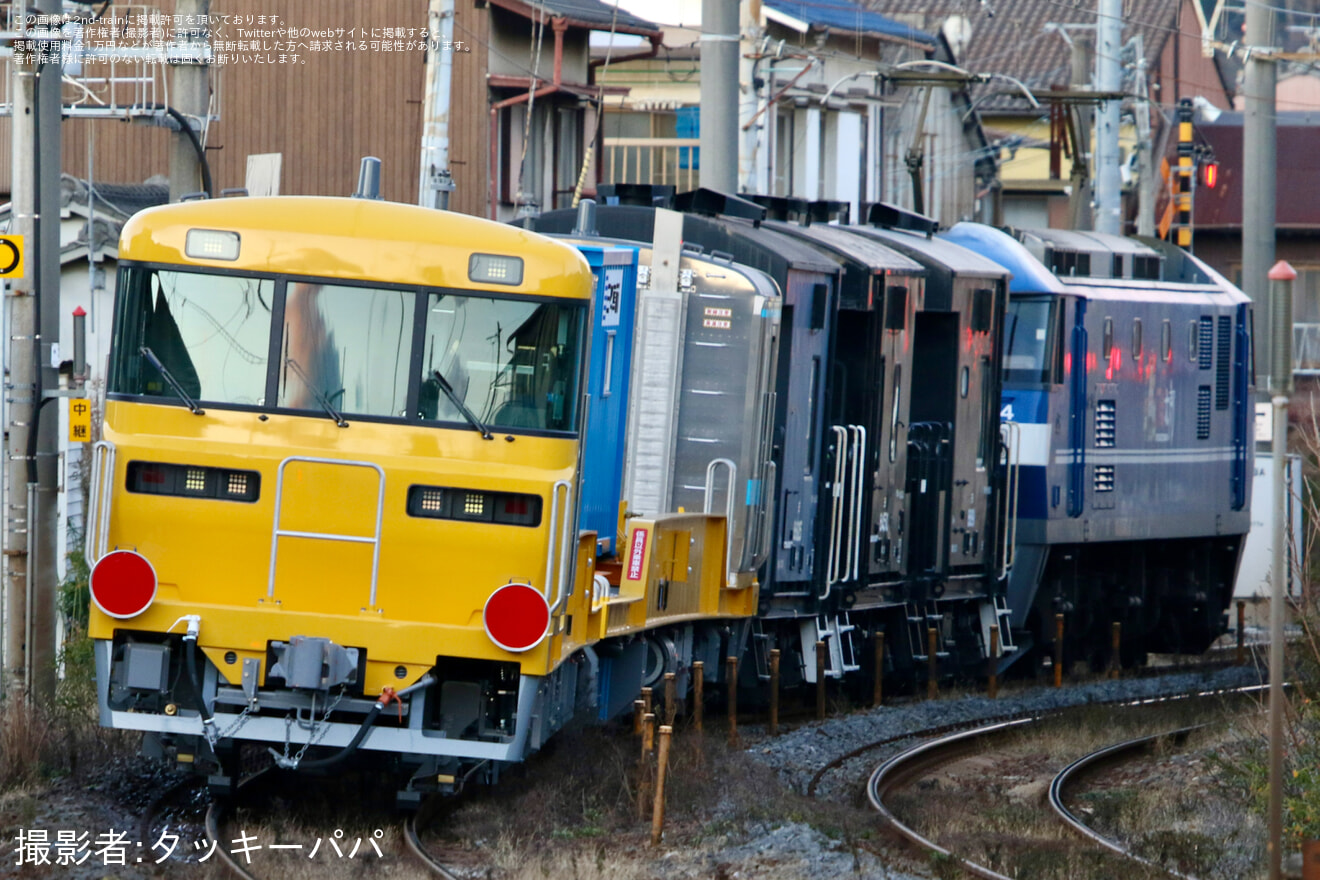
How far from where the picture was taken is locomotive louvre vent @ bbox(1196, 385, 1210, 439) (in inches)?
823

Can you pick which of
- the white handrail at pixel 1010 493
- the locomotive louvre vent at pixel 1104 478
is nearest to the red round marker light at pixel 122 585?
the white handrail at pixel 1010 493

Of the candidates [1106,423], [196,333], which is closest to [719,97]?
[1106,423]

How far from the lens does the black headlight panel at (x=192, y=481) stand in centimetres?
977

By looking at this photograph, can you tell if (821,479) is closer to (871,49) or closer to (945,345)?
(945,345)

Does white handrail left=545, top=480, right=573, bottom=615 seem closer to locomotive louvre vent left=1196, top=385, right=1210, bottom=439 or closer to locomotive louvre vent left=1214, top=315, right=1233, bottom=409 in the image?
locomotive louvre vent left=1196, top=385, right=1210, bottom=439

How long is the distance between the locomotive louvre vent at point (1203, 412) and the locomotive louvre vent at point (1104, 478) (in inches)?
73.9

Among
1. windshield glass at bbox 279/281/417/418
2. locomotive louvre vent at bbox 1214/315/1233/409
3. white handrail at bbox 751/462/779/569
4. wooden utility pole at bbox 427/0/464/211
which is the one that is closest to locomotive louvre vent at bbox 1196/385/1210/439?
locomotive louvre vent at bbox 1214/315/1233/409

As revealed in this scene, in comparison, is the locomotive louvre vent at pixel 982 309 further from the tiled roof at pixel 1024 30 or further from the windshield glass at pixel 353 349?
the tiled roof at pixel 1024 30

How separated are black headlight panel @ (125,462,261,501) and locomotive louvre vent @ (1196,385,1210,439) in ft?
43.6

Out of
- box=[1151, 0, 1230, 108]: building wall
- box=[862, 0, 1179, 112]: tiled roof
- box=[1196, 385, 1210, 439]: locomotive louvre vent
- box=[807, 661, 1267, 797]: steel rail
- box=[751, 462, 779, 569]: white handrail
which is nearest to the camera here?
box=[807, 661, 1267, 797]: steel rail

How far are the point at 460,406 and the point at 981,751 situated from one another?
6.91 meters

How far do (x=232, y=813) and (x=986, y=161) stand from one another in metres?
35.5

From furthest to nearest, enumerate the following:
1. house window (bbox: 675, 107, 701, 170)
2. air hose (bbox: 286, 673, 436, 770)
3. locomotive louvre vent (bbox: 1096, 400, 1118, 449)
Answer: house window (bbox: 675, 107, 701, 170) < locomotive louvre vent (bbox: 1096, 400, 1118, 449) < air hose (bbox: 286, 673, 436, 770)

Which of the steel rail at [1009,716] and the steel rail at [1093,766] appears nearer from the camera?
the steel rail at [1093,766]
